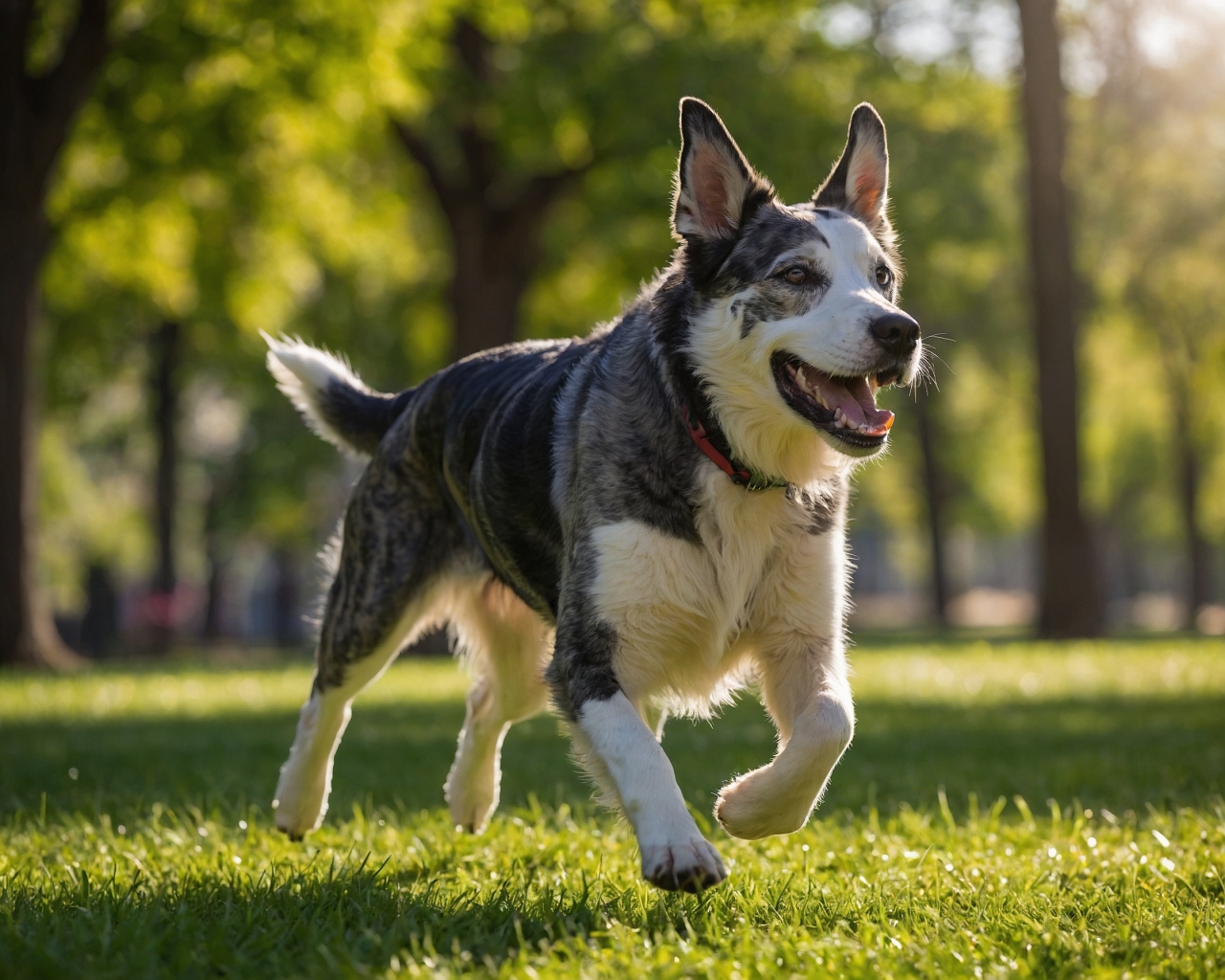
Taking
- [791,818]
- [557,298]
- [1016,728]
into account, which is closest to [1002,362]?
[557,298]

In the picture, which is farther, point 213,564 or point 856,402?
point 213,564

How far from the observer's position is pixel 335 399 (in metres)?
6.37

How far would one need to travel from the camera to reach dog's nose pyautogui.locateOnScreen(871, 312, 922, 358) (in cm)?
411

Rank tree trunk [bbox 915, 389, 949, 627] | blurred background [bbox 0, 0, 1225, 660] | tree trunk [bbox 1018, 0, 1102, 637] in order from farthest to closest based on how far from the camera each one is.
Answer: tree trunk [bbox 915, 389, 949, 627], tree trunk [bbox 1018, 0, 1102, 637], blurred background [bbox 0, 0, 1225, 660]

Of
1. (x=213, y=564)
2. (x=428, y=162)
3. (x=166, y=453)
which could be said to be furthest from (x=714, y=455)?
(x=213, y=564)

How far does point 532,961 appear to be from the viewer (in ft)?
10.8

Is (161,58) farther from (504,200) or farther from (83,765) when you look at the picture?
(83,765)

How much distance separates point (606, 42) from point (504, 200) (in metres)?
2.85

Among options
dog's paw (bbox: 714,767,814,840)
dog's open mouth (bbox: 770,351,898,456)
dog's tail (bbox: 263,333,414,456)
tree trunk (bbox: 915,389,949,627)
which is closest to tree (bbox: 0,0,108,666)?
dog's tail (bbox: 263,333,414,456)

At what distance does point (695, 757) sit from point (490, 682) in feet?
9.40

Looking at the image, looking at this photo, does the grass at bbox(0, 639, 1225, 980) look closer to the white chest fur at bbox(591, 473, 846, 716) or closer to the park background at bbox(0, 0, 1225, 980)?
the park background at bbox(0, 0, 1225, 980)

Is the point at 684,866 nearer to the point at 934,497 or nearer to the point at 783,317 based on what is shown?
the point at 783,317

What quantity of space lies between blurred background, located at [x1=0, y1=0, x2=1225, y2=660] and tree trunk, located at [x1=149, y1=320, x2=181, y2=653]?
9cm

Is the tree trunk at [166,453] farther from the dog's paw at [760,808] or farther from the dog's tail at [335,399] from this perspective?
the dog's paw at [760,808]
